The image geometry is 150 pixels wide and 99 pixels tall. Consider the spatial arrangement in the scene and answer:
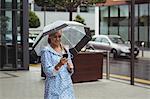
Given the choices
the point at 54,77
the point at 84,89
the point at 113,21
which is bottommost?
the point at 84,89

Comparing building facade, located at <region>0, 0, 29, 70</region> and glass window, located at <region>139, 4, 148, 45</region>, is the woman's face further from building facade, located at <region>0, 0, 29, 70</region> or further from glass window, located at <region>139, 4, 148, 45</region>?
glass window, located at <region>139, 4, 148, 45</region>

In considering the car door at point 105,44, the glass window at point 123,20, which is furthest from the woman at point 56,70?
the glass window at point 123,20

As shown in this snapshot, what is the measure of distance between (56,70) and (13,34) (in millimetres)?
11836

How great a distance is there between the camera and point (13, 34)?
55.0ft

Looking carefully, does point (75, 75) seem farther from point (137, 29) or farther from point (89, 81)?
point (137, 29)

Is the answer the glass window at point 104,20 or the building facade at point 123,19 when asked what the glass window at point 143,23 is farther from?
the glass window at point 104,20

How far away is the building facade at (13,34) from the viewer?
16.7m

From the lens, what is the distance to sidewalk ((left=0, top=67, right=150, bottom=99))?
10.4 metres


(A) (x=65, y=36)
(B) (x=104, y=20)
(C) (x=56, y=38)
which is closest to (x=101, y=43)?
(B) (x=104, y=20)

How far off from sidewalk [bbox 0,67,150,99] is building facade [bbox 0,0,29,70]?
2247 millimetres

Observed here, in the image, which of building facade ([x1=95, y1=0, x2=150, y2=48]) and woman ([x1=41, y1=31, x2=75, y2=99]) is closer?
woman ([x1=41, y1=31, x2=75, y2=99])

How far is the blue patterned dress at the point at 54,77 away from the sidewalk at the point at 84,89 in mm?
4880

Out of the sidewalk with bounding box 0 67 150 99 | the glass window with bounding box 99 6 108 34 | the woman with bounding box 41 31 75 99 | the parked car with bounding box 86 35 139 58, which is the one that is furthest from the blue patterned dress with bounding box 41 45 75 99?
the glass window with bounding box 99 6 108 34

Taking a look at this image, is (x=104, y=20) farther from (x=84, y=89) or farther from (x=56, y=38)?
(x=56, y=38)
